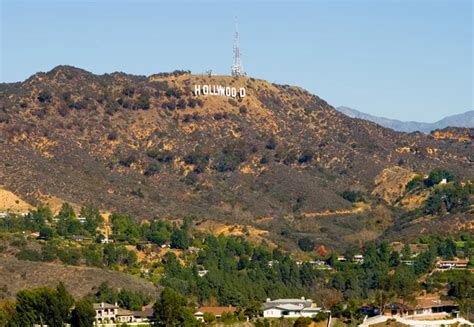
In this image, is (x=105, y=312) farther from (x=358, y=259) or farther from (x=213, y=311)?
(x=358, y=259)

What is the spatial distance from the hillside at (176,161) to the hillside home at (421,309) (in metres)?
52.7

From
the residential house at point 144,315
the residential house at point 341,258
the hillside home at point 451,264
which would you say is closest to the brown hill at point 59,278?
the residential house at point 144,315

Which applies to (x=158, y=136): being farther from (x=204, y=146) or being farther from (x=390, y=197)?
(x=390, y=197)

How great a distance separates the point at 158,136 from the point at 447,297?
276ft

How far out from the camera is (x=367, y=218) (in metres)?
171

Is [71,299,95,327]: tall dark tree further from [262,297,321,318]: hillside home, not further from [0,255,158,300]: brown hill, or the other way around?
[262,297,321,318]: hillside home

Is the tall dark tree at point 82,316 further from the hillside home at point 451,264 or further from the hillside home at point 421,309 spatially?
the hillside home at point 451,264

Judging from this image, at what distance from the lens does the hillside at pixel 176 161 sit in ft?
534

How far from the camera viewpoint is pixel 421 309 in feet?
336

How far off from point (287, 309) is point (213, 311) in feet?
18.6

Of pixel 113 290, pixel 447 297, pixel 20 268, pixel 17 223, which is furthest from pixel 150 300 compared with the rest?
pixel 17 223

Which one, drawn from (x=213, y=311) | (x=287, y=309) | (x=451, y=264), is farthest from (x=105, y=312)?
(x=451, y=264)

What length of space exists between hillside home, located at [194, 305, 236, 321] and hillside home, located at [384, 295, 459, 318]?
464 inches

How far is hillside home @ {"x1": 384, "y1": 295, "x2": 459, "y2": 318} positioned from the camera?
101500 mm
